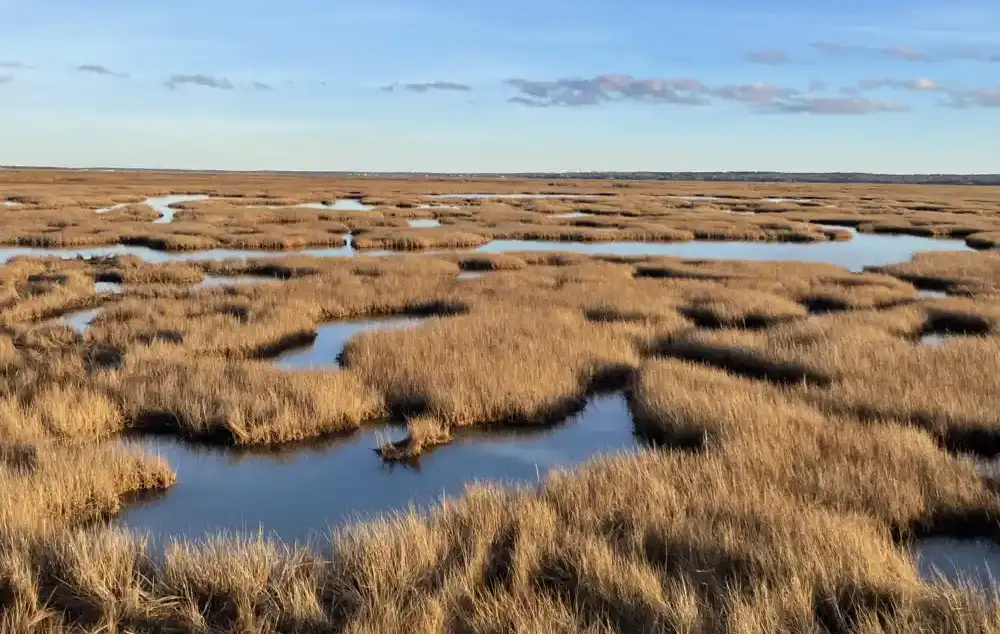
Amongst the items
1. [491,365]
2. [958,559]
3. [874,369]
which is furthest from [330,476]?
[874,369]

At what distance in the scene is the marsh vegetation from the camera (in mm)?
5168

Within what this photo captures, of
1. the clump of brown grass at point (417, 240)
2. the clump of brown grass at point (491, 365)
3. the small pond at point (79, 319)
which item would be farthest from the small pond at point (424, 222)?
the clump of brown grass at point (491, 365)

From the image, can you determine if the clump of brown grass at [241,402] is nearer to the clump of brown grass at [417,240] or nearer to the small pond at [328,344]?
the small pond at [328,344]

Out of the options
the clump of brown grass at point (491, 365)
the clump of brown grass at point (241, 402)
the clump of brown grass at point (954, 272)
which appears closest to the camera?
the clump of brown grass at point (241, 402)

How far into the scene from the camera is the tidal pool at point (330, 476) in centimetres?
732

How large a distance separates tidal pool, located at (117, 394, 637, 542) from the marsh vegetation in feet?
0.14

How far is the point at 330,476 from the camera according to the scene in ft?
27.8

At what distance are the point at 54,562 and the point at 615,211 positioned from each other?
155 ft

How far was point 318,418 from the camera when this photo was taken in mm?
9555

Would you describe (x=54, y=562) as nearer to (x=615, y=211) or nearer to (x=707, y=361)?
(x=707, y=361)

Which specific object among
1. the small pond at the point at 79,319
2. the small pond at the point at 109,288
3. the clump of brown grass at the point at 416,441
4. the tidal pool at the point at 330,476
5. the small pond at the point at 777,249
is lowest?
the tidal pool at the point at 330,476

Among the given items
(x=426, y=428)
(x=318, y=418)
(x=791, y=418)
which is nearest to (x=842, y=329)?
(x=791, y=418)

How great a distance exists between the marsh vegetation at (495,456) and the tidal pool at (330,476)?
4 cm

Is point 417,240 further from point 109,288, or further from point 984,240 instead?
point 984,240
